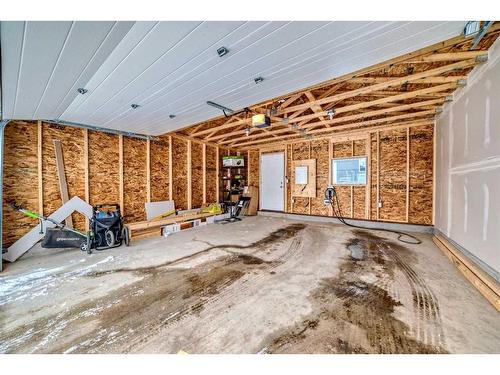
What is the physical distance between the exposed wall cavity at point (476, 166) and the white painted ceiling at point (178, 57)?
1.38 metres

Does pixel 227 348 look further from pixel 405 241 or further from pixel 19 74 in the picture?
pixel 405 241

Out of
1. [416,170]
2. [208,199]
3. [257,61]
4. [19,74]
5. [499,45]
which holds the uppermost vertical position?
[499,45]

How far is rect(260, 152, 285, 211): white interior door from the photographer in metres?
7.45

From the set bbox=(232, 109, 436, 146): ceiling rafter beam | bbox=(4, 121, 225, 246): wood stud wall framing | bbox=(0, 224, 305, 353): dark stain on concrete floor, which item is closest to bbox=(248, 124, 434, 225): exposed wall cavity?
bbox=(232, 109, 436, 146): ceiling rafter beam

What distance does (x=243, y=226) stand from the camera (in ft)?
18.3

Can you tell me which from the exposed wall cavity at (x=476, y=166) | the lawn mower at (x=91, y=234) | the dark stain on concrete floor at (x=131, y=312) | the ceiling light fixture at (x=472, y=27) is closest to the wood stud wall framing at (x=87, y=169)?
the lawn mower at (x=91, y=234)

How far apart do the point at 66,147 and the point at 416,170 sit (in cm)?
862

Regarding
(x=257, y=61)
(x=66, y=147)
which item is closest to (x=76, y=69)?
(x=257, y=61)

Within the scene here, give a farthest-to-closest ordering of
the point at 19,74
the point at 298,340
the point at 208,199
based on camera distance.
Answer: the point at 208,199 → the point at 19,74 → the point at 298,340

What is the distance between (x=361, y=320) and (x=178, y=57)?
3.19 m

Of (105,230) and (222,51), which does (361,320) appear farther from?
(105,230)

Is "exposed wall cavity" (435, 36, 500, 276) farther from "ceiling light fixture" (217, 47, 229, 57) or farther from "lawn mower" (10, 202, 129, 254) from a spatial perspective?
"lawn mower" (10, 202, 129, 254)

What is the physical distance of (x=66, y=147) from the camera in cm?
398

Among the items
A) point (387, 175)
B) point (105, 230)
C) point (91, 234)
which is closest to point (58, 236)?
point (91, 234)
